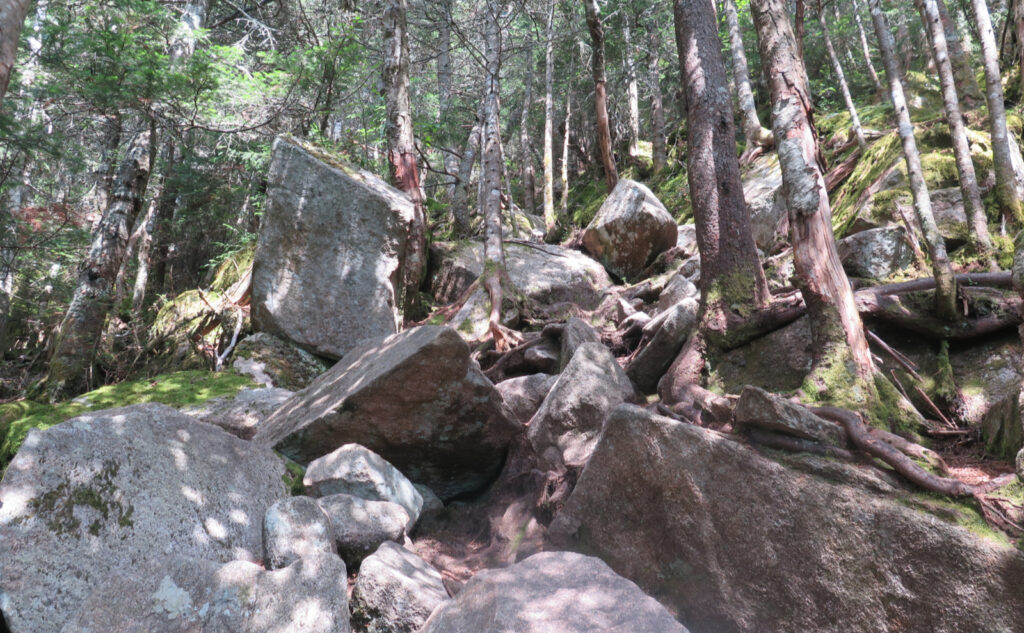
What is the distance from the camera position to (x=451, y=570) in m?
4.43

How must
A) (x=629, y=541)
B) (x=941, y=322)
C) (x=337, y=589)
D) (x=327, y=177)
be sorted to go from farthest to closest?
1. (x=327, y=177)
2. (x=941, y=322)
3. (x=629, y=541)
4. (x=337, y=589)

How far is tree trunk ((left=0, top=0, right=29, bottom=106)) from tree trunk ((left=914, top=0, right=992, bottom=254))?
28.2 feet

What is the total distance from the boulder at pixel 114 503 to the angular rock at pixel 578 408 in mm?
2439

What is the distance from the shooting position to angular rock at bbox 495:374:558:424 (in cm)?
646

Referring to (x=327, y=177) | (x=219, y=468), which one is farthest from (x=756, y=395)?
(x=327, y=177)

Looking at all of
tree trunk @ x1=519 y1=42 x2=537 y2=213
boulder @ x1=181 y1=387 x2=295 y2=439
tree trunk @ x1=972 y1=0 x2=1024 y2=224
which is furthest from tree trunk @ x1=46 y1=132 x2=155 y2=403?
tree trunk @ x1=519 y1=42 x2=537 y2=213

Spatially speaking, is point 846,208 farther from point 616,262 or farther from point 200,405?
point 200,405

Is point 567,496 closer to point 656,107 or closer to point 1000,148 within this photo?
point 1000,148

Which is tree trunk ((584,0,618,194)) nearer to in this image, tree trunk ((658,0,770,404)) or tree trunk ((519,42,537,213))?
tree trunk ((658,0,770,404))

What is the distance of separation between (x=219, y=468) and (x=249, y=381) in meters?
3.61

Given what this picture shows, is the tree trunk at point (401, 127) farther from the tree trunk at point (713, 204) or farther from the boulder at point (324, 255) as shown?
the tree trunk at point (713, 204)

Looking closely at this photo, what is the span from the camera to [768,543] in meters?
3.17

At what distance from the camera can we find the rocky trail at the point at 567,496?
2.74 m

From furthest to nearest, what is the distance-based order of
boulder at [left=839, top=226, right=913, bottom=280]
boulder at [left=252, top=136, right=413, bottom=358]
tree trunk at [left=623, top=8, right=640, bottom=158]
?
tree trunk at [left=623, top=8, right=640, bottom=158], boulder at [left=252, top=136, right=413, bottom=358], boulder at [left=839, top=226, right=913, bottom=280]
